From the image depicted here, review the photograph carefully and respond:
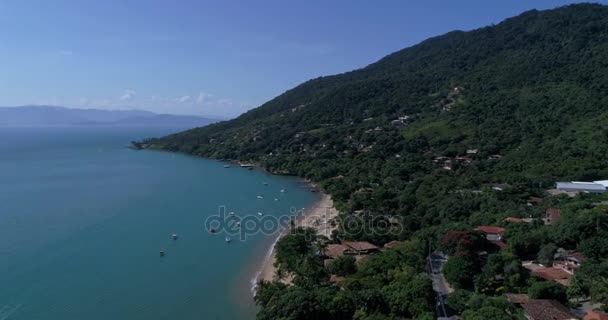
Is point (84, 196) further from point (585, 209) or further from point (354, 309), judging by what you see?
point (585, 209)

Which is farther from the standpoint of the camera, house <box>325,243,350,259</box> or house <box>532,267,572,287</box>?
house <box>325,243,350,259</box>

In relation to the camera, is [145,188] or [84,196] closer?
[84,196]

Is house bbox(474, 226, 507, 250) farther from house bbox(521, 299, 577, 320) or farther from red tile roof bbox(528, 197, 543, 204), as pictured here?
red tile roof bbox(528, 197, 543, 204)

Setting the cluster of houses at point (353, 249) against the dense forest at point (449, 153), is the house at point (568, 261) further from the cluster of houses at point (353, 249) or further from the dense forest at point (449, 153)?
the cluster of houses at point (353, 249)

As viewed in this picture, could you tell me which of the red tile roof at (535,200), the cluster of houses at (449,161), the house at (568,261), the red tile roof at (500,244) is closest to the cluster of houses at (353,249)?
the red tile roof at (500,244)

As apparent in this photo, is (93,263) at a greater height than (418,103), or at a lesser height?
lesser

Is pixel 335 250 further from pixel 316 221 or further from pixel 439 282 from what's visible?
pixel 316 221

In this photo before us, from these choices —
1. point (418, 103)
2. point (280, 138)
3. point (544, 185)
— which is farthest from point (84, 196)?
point (418, 103)

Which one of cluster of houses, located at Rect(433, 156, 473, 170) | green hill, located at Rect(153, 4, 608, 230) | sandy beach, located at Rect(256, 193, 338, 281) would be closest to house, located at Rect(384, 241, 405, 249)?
sandy beach, located at Rect(256, 193, 338, 281)
